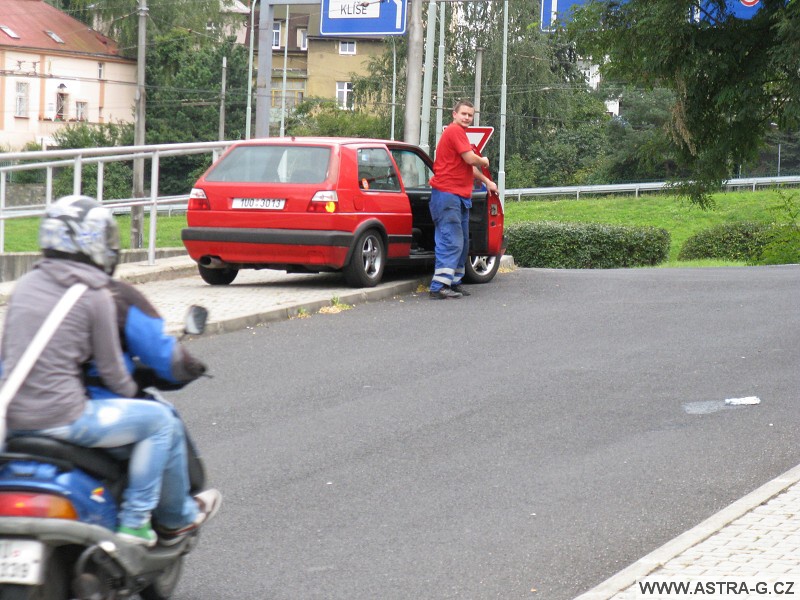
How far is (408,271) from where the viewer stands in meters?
15.7

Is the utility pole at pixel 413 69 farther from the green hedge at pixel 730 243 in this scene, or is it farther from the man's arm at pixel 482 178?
the green hedge at pixel 730 243

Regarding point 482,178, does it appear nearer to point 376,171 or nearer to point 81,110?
point 376,171

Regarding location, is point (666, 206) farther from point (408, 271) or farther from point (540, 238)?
point (408, 271)

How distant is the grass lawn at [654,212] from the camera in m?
49.8

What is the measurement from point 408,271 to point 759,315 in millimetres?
4475

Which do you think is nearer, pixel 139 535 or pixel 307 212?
pixel 139 535

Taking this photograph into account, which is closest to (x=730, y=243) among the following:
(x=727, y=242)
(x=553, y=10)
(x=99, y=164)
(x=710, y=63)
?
(x=727, y=242)

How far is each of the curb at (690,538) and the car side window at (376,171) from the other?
7.64m

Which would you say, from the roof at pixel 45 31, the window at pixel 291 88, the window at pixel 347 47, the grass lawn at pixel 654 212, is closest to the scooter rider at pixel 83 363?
the grass lawn at pixel 654 212

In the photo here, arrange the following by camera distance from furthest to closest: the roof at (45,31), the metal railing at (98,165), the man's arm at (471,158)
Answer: the roof at (45,31), the metal railing at (98,165), the man's arm at (471,158)

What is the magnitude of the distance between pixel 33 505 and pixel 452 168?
9897 millimetres

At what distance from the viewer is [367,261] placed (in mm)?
13875

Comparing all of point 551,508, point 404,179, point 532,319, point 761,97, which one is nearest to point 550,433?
point 551,508

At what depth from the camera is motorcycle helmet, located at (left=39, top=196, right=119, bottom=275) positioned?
14.3 ft
